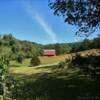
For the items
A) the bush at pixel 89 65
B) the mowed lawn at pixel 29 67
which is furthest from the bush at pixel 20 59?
the bush at pixel 89 65

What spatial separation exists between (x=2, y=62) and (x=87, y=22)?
36.6ft

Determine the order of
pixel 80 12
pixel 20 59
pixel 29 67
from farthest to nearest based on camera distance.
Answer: pixel 20 59, pixel 29 67, pixel 80 12

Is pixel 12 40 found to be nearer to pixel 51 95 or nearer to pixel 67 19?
pixel 67 19

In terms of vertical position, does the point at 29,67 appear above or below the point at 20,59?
below

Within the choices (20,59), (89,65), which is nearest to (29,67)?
(20,59)

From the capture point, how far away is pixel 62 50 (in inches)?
3989

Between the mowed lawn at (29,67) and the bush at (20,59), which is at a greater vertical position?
the bush at (20,59)

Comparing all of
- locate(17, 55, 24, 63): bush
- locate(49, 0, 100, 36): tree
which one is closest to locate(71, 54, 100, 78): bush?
locate(49, 0, 100, 36): tree

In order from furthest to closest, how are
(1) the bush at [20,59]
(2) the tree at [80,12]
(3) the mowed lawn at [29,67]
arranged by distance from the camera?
(1) the bush at [20,59]
(3) the mowed lawn at [29,67]
(2) the tree at [80,12]

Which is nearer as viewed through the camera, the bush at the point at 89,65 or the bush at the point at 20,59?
the bush at the point at 89,65

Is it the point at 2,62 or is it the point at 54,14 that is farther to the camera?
the point at 54,14

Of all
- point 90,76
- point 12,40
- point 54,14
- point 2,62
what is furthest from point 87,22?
point 12,40

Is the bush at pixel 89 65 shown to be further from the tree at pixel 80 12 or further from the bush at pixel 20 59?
the bush at pixel 20 59

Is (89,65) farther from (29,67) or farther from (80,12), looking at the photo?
(29,67)
